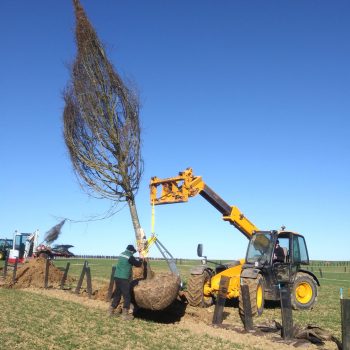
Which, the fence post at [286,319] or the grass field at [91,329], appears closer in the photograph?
the grass field at [91,329]

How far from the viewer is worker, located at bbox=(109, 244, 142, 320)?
10.8 metres

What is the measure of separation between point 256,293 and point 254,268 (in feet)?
3.89

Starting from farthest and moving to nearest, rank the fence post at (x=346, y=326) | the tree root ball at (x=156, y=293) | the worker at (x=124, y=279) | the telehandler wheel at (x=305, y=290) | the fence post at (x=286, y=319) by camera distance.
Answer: the telehandler wheel at (x=305, y=290) → the worker at (x=124, y=279) → the tree root ball at (x=156, y=293) → the fence post at (x=286, y=319) → the fence post at (x=346, y=326)

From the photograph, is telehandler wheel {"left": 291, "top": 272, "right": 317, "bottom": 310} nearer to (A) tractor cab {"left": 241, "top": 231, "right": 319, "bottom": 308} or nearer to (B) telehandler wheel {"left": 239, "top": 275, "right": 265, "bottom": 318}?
(A) tractor cab {"left": 241, "top": 231, "right": 319, "bottom": 308}

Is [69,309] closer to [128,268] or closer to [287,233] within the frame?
[128,268]

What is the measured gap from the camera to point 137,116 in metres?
15.1

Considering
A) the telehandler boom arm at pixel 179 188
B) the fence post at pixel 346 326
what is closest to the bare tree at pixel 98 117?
the telehandler boom arm at pixel 179 188

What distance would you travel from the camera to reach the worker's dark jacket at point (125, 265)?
36.0 feet

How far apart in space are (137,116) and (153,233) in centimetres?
413

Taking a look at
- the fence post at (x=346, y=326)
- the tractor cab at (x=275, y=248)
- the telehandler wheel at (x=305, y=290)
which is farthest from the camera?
the telehandler wheel at (x=305, y=290)

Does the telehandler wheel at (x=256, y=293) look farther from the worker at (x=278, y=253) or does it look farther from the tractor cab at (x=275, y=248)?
the worker at (x=278, y=253)

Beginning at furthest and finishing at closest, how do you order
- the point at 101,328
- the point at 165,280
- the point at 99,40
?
the point at 99,40, the point at 165,280, the point at 101,328

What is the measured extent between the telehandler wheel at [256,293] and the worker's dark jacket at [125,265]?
2.90 meters

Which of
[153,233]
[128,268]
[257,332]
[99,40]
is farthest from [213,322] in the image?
[99,40]
